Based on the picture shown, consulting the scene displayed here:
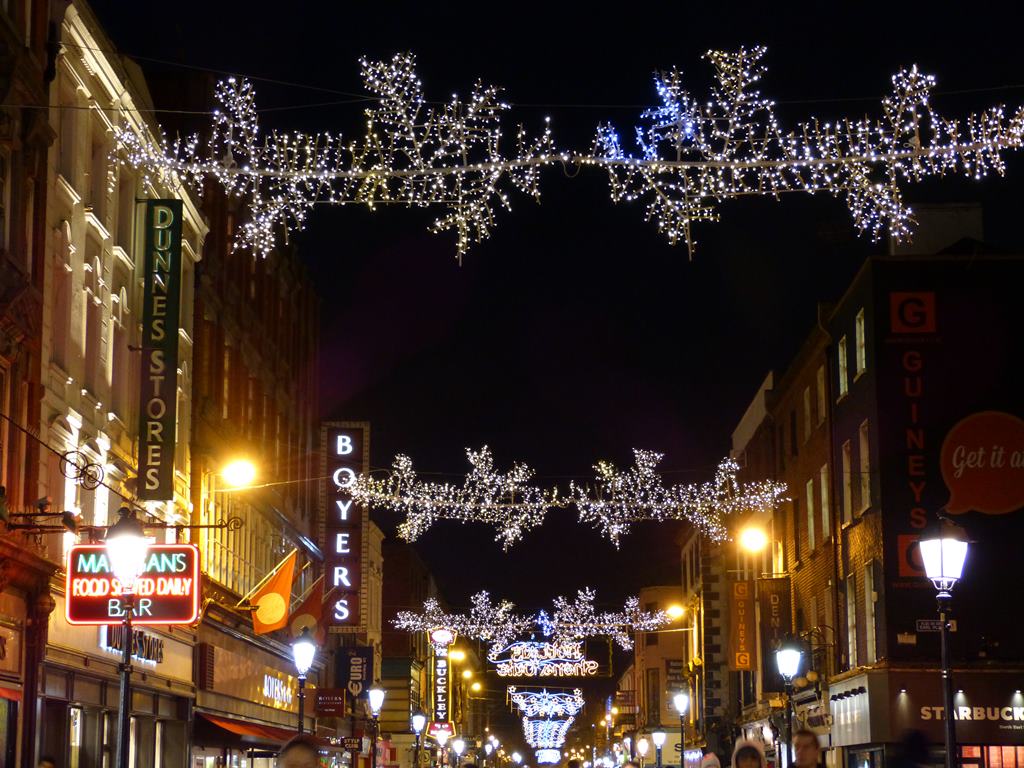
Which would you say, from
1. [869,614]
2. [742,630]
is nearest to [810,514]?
[869,614]

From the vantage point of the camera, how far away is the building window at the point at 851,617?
122ft

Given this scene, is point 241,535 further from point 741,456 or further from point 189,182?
point 741,456

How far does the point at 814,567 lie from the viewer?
42062mm

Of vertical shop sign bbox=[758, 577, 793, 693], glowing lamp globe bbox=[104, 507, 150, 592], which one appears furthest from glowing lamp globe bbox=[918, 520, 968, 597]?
vertical shop sign bbox=[758, 577, 793, 693]

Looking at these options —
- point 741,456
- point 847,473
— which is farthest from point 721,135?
point 741,456

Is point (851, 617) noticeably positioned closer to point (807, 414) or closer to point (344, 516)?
point (807, 414)

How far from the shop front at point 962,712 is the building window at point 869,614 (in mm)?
787

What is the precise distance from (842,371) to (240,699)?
60.6ft

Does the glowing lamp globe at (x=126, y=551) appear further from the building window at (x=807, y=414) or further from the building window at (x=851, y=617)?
the building window at (x=807, y=414)

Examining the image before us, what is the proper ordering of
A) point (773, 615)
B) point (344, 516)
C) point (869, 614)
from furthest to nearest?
point (344, 516) < point (773, 615) < point (869, 614)

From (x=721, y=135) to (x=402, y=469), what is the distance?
21625 millimetres

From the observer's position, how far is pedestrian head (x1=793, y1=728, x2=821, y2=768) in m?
9.30

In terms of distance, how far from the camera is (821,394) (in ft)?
135

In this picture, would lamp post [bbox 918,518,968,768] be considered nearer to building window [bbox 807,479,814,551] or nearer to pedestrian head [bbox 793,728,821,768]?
pedestrian head [bbox 793,728,821,768]
